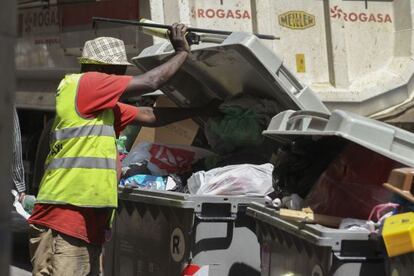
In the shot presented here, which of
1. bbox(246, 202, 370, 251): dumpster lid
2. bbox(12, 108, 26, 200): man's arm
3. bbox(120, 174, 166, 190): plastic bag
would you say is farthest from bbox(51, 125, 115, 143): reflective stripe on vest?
bbox(12, 108, 26, 200): man's arm

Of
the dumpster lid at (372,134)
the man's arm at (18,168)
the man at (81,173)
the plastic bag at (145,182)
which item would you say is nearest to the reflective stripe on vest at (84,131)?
the man at (81,173)

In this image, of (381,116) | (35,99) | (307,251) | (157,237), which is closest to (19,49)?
(35,99)

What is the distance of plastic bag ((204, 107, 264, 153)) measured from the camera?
14.5ft

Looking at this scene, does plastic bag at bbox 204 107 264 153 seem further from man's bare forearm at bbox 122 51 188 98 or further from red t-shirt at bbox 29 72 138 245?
red t-shirt at bbox 29 72 138 245

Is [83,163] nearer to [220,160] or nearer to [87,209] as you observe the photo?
[87,209]

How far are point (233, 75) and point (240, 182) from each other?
0.71m

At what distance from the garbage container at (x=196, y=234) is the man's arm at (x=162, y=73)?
552mm

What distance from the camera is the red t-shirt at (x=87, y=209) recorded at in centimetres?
372

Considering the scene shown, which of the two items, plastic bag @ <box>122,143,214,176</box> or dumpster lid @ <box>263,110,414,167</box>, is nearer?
dumpster lid @ <box>263,110,414,167</box>

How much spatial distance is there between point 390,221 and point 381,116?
3.44 meters

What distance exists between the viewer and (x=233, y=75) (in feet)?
14.5

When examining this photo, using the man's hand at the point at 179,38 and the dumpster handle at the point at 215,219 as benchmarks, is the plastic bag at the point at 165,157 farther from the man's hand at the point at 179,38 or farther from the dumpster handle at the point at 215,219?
the man's hand at the point at 179,38

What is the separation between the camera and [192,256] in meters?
3.92

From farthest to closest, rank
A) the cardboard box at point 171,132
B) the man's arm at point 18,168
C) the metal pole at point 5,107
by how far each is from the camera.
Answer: the man's arm at point 18,168, the cardboard box at point 171,132, the metal pole at point 5,107
